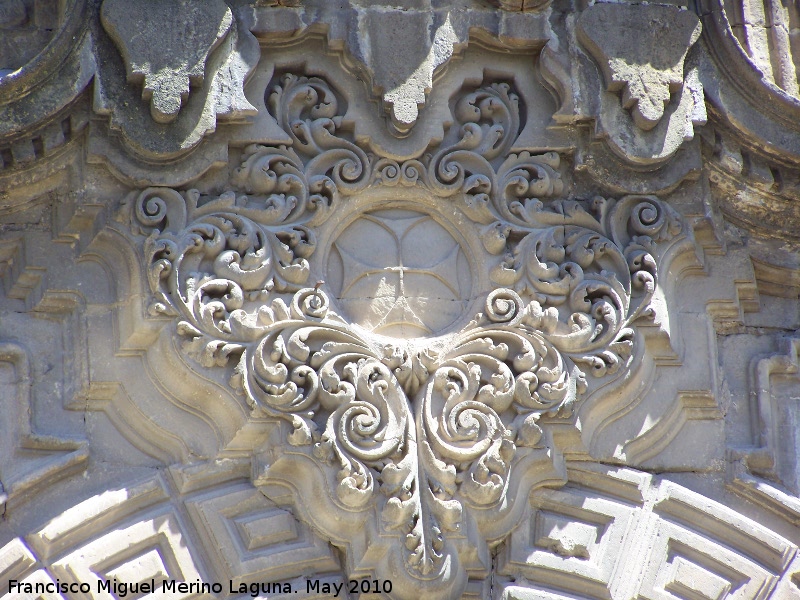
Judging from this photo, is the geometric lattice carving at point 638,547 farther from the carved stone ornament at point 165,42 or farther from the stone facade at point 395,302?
the carved stone ornament at point 165,42

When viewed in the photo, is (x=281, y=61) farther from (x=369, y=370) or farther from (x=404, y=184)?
(x=369, y=370)

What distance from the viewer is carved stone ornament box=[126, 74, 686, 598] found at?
17.5 ft

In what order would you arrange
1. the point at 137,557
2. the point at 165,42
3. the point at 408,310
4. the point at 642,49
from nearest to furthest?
the point at 137,557
the point at 165,42
the point at 408,310
the point at 642,49

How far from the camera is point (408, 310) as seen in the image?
570 centimetres

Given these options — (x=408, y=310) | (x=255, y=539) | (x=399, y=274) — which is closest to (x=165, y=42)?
(x=399, y=274)

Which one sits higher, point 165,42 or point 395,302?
point 165,42

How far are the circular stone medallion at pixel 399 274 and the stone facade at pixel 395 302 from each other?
1 centimetres

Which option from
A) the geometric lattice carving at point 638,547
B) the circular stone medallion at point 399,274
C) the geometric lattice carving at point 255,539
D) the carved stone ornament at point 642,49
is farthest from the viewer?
the carved stone ornament at point 642,49

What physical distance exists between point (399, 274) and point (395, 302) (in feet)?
0.40

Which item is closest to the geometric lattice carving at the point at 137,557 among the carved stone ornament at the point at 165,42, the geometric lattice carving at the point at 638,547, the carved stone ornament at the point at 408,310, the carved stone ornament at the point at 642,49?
the carved stone ornament at the point at 408,310

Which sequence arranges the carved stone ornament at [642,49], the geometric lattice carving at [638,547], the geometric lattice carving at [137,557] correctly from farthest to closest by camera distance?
the carved stone ornament at [642,49] → the geometric lattice carving at [638,547] → the geometric lattice carving at [137,557]

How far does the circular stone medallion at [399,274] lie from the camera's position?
5.69 meters

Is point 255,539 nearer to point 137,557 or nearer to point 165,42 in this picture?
point 137,557

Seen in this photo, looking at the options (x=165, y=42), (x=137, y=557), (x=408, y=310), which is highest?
(x=165, y=42)
